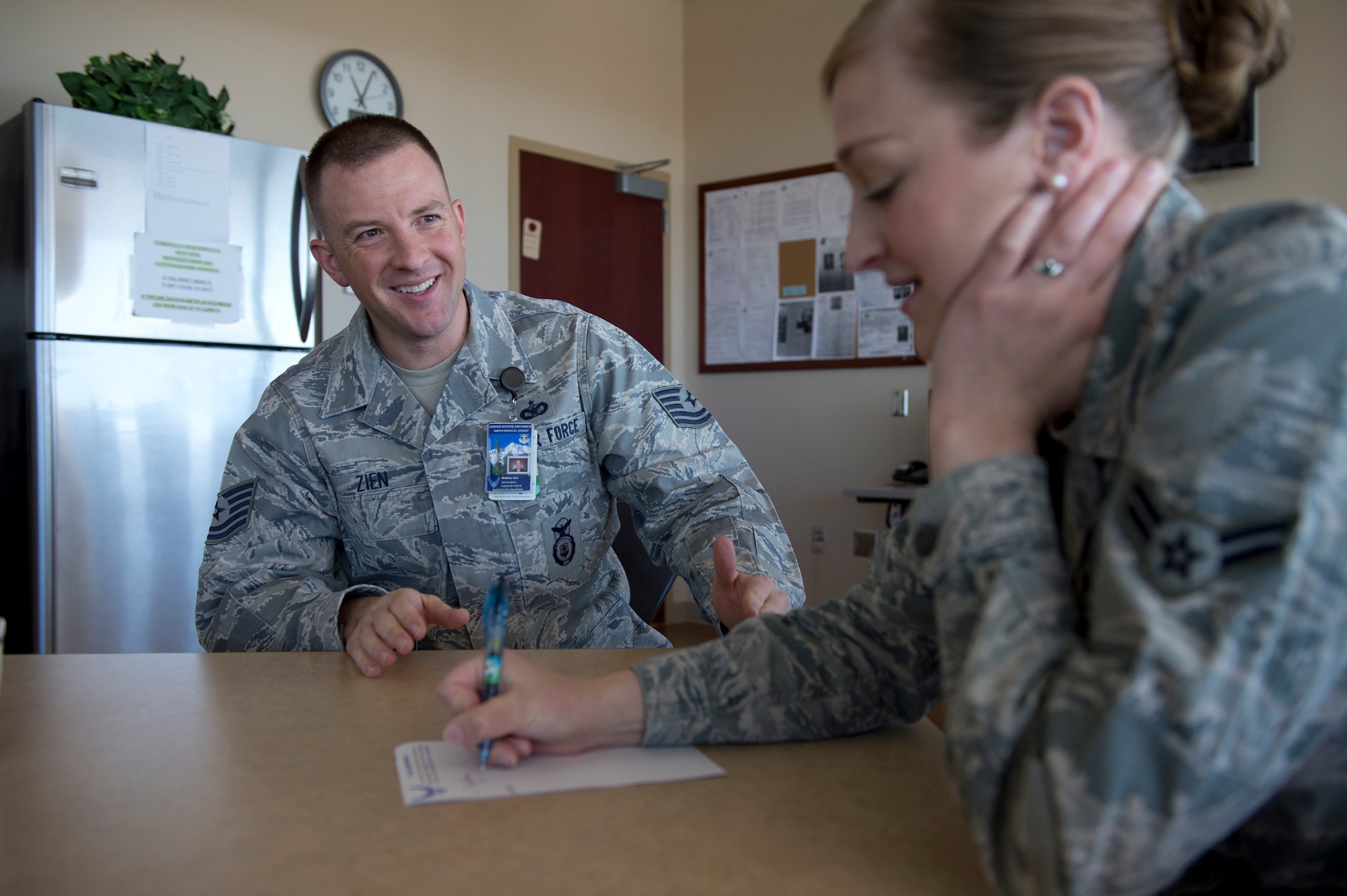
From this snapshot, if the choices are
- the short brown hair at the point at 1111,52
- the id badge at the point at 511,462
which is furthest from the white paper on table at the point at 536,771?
the id badge at the point at 511,462

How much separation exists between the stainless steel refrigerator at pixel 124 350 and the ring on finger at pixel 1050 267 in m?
2.62

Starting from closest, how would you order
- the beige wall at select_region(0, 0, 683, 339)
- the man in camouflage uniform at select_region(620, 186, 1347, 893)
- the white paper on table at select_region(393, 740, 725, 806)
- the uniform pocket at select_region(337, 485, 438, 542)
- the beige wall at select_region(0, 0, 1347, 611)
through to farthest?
the man in camouflage uniform at select_region(620, 186, 1347, 893) < the white paper on table at select_region(393, 740, 725, 806) < the uniform pocket at select_region(337, 485, 438, 542) < the beige wall at select_region(0, 0, 683, 339) < the beige wall at select_region(0, 0, 1347, 611)

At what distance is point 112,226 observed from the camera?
2641 millimetres

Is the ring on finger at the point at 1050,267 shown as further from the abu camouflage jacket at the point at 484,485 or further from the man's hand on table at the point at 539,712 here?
the abu camouflage jacket at the point at 484,485

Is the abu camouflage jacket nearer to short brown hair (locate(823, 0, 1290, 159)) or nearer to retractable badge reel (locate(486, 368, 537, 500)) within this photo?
retractable badge reel (locate(486, 368, 537, 500))

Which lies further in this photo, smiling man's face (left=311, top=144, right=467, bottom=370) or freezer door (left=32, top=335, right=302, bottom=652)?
freezer door (left=32, top=335, right=302, bottom=652)

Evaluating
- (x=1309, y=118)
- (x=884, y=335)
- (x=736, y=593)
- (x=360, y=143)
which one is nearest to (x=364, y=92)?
(x=360, y=143)

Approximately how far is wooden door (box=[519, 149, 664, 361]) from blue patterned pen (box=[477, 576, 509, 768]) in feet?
12.1

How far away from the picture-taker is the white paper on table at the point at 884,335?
4.45 metres

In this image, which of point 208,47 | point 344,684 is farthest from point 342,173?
point 208,47

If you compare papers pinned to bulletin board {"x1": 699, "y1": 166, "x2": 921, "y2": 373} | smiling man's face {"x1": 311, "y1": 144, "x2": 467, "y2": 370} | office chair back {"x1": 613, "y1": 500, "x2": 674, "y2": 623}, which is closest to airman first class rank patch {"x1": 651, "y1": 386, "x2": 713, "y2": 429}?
office chair back {"x1": 613, "y1": 500, "x2": 674, "y2": 623}

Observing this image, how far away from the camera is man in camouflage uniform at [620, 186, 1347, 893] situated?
0.51 meters

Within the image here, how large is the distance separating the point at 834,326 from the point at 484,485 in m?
3.16

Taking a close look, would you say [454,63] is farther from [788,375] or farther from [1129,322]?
[1129,322]
